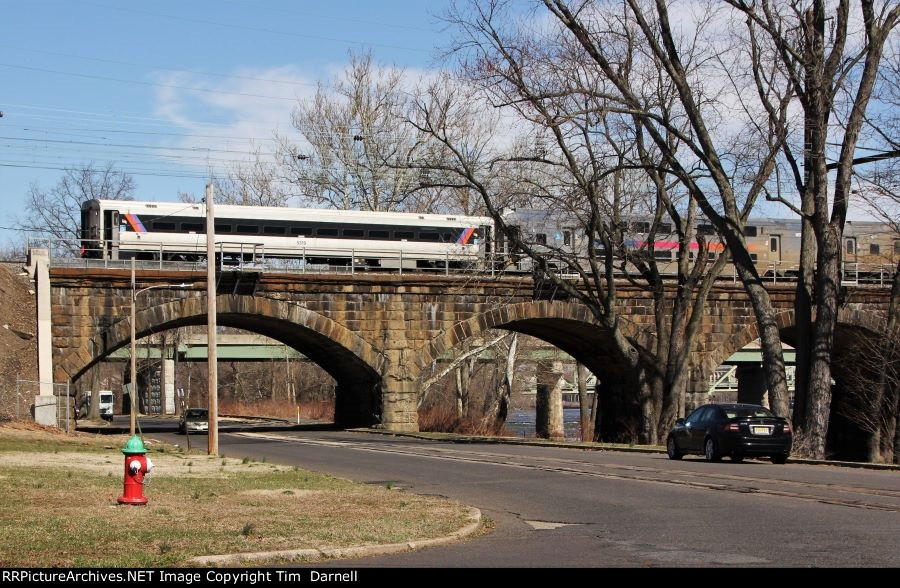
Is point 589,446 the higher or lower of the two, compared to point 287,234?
lower

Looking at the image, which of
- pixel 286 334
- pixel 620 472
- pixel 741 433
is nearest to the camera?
pixel 620 472

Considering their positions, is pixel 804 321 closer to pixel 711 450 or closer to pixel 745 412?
pixel 745 412

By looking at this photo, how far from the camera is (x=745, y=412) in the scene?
24844mm

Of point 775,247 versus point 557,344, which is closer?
point 557,344

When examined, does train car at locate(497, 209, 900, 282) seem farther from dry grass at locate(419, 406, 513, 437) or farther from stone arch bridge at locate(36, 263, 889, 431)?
dry grass at locate(419, 406, 513, 437)

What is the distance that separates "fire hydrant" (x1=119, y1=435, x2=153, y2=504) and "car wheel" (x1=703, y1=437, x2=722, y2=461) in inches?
566

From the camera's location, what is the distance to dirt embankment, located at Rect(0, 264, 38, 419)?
36812mm

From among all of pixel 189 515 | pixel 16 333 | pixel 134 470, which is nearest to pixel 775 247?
pixel 16 333

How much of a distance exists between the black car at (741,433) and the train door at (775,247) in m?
32.7

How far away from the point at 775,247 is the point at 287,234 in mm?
24604

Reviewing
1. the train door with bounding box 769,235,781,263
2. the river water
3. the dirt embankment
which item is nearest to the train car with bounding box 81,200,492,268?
the dirt embankment

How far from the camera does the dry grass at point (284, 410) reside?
75.7 meters

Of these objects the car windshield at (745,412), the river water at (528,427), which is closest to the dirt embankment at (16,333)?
the car windshield at (745,412)
